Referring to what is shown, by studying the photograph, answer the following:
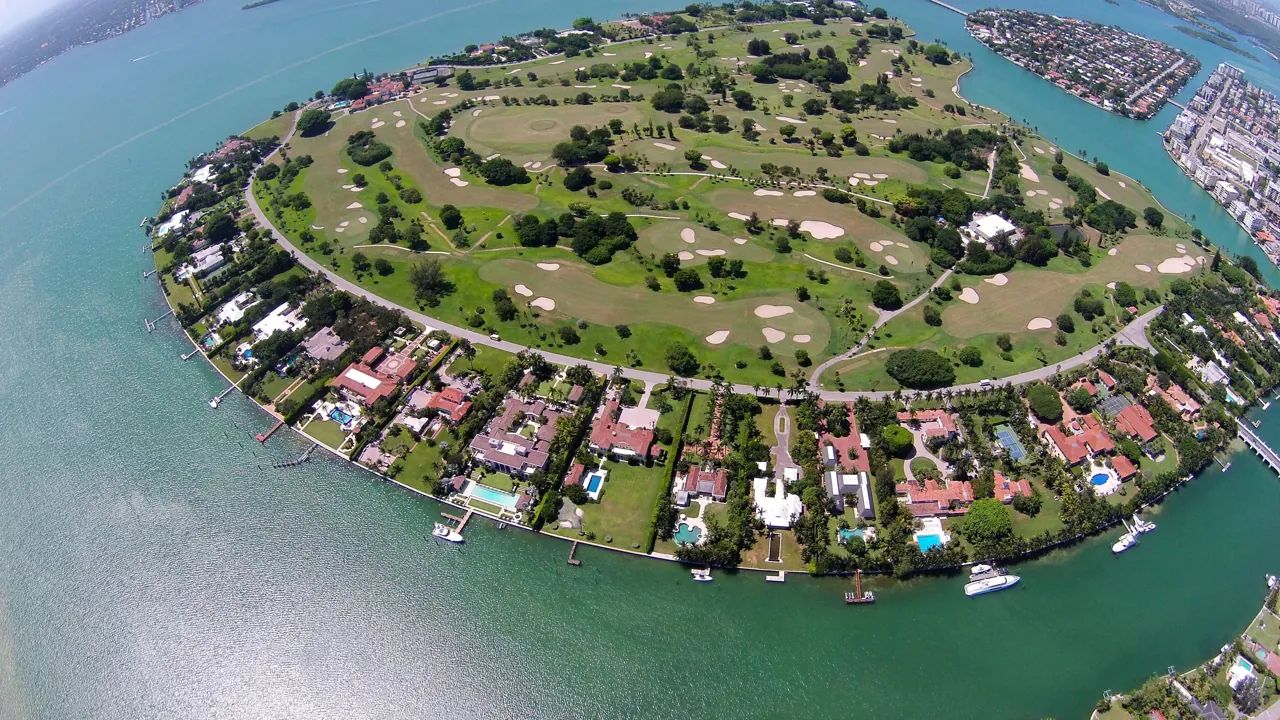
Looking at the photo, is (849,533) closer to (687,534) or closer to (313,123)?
(687,534)

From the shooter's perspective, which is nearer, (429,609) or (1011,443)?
(429,609)

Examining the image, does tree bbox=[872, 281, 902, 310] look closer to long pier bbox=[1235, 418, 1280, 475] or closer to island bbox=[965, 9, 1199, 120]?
long pier bbox=[1235, 418, 1280, 475]

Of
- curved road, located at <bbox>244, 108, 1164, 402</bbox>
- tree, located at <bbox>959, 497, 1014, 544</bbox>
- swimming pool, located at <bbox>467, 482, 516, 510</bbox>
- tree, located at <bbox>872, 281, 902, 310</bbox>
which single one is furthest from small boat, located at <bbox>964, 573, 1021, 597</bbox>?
swimming pool, located at <bbox>467, 482, 516, 510</bbox>

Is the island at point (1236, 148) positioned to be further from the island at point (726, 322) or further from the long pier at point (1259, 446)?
the long pier at point (1259, 446)

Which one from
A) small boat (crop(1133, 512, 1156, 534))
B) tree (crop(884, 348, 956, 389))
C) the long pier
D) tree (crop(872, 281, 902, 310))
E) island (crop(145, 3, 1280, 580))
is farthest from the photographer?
tree (crop(872, 281, 902, 310))

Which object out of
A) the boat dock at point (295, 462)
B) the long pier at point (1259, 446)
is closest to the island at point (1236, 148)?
the long pier at point (1259, 446)

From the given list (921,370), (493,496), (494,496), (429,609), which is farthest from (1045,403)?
(429,609)
